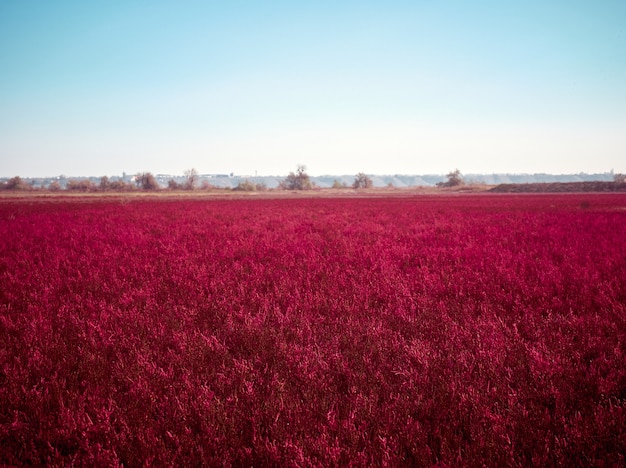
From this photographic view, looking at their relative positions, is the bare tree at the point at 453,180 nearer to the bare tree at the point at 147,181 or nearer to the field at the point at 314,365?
the bare tree at the point at 147,181

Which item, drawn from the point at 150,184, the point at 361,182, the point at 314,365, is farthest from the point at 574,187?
the point at 150,184

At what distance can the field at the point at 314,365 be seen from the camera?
2.31 meters

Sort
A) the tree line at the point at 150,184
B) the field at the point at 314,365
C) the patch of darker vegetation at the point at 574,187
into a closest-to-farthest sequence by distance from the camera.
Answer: the field at the point at 314,365, the patch of darker vegetation at the point at 574,187, the tree line at the point at 150,184

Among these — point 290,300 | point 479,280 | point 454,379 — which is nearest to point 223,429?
point 454,379

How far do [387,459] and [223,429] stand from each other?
1.13 metres

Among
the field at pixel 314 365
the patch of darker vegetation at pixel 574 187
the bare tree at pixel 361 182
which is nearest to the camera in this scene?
the field at pixel 314 365

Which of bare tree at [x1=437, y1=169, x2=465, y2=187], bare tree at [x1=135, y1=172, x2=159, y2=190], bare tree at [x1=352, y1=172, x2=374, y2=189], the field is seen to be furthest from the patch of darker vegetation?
bare tree at [x1=135, y1=172, x2=159, y2=190]

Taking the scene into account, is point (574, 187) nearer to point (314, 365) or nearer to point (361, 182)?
point (361, 182)

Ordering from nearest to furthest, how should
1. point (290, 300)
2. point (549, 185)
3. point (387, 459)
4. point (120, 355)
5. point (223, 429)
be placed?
1. point (387, 459)
2. point (223, 429)
3. point (120, 355)
4. point (290, 300)
5. point (549, 185)

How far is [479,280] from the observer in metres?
6.24

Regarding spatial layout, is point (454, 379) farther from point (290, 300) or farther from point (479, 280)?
point (479, 280)

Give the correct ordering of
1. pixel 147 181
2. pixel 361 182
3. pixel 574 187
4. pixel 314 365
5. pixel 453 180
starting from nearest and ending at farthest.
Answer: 1. pixel 314 365
2. pixel 574 187
3. pixel 147 181
4. pixel 453 180
5. pixel 361 182

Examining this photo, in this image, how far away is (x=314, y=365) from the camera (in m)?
3.32

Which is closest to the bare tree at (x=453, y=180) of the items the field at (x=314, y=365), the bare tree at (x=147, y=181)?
the bare tree at (x=147, y=181)
